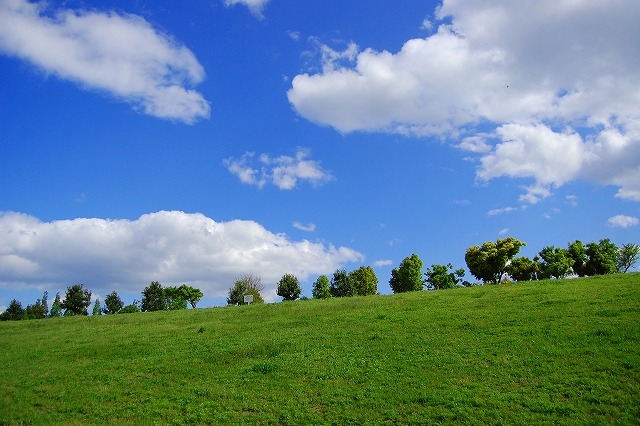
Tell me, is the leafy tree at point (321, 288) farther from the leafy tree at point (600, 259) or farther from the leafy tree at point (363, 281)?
the leafy tree at point (600, 259)

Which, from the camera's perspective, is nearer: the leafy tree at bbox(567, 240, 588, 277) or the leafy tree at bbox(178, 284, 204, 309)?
the leafy tree at bbox(567, 240, 588, 277)

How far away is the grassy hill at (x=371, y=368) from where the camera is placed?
18125 millimetres

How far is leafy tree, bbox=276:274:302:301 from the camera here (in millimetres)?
98188

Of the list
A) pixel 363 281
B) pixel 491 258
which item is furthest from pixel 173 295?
pixel 491 258

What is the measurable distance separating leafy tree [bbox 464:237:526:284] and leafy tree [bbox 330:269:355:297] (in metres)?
34.6

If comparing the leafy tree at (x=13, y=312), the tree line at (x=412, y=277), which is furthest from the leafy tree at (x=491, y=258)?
the leafy tree at (x=13, y=312)

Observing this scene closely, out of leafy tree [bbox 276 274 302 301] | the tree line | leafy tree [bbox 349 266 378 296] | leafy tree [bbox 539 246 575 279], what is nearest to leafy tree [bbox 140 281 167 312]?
the tree line

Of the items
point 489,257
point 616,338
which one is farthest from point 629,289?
point 489,257

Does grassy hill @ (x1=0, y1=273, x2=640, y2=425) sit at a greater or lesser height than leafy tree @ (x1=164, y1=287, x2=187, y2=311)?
lesser

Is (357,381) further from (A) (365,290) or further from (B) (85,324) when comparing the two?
(A) (365,290)

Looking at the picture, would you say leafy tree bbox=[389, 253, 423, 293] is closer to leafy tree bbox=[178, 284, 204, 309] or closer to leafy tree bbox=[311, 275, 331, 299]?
leafy tree bbox=[311, 275, 331, 299]

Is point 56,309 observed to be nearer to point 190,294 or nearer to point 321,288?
point 190,294

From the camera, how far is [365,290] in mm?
109062

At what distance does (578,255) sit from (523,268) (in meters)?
9.49
